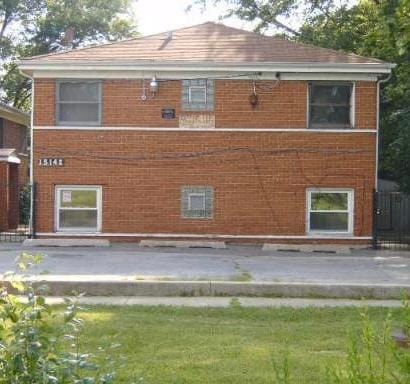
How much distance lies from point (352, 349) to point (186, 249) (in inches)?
667

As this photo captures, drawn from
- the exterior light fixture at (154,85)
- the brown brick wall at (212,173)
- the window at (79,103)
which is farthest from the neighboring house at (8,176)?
the exterior light fixture at (154,85)

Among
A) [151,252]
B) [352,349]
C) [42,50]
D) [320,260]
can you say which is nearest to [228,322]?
[352,349]

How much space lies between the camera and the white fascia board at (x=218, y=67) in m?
21.2

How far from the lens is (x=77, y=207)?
854 inches

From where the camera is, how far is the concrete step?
1212 centimetres

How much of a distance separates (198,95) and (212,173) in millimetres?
2322

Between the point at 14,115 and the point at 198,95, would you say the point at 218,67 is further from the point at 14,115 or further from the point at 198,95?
the point at 14,115

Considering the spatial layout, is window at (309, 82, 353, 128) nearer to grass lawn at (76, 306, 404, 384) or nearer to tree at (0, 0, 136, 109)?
grass lawn at (76, 306, 404, 384)

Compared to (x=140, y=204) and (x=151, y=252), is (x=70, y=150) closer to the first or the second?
(x=140, y=204)

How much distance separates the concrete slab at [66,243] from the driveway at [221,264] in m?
0.46

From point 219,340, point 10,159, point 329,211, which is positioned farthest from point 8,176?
point 219,340

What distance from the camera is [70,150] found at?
70.9ft

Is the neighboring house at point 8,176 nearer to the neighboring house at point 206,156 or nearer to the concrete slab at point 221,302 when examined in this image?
the neighboring house at point 206,156

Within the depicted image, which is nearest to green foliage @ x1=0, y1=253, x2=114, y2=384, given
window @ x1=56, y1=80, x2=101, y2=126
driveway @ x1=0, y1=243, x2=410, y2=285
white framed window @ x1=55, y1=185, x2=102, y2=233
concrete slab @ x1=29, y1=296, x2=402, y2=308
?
concrete slab @ x1=29, y1=296, x2=402, y2=308
